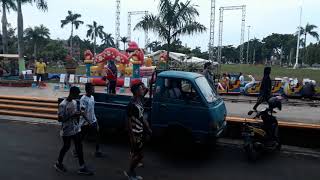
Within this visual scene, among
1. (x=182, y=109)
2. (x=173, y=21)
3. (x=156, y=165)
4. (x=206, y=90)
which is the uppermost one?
(x=173, y=21)

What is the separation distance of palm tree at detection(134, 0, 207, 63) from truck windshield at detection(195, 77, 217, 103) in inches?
279

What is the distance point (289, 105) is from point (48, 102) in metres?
9.42

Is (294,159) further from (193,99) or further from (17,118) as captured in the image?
(17,118)

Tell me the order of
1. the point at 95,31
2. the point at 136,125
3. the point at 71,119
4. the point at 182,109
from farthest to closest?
the point at 95,31, the point at 182,109, the point at 71,119, the point at 136,125

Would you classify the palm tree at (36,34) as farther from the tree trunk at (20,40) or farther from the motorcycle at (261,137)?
the motorcycle at (261,137)

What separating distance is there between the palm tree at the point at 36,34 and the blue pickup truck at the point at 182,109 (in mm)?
70986

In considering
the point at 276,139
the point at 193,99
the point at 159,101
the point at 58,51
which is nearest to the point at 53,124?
the point at 159,101

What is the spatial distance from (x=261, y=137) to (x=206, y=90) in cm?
159

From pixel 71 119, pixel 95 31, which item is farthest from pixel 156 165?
pixel 95 31

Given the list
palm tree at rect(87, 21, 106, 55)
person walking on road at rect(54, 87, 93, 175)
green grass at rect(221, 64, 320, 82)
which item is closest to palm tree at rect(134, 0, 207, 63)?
person walking on road at rect(54, 87, 93, 175)

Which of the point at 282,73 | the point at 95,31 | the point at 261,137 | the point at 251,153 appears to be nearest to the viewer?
the point at 251,153

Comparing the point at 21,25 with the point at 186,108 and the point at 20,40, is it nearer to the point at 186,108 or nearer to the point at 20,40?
the point at 20,40

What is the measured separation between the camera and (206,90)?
8055mm

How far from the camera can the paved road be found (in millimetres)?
6559
